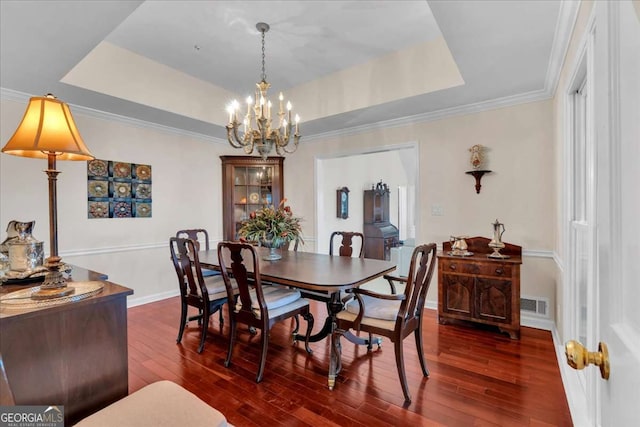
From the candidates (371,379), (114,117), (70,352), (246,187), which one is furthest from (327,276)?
(114,117)

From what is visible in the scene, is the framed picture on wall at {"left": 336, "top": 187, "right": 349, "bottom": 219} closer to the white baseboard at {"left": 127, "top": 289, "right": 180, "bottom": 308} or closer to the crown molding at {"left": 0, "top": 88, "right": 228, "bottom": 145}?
the crown molding at {"left": 0, "top": 88, "right": 228, "bottom": 145}

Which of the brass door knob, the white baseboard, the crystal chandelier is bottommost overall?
the white baseboard

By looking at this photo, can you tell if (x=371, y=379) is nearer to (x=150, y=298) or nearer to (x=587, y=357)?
(x=587, y=357)

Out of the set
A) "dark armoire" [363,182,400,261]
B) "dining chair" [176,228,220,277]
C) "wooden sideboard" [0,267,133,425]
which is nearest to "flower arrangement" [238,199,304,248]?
"dining chair" [176,228,220,277]

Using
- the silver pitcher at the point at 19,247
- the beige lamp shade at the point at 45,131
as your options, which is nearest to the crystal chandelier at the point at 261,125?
the beige lamp shade at the point at 45,131

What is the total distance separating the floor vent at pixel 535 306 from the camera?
121 inches

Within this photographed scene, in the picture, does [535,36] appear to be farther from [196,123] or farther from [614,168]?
[196,123]

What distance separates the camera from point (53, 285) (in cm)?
130

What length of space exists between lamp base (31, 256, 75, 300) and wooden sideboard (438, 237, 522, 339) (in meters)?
3.00

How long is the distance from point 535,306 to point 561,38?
2.45 m

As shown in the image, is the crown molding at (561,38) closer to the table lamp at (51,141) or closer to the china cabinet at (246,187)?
the table lamp at (51,141)

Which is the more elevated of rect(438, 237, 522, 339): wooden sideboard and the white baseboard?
rect(438, 237, 522, 339): wooden sideboard

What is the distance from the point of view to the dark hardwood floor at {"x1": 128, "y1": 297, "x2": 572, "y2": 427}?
1.84 meters

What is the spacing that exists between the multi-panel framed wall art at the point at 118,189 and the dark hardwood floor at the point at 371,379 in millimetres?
1549
